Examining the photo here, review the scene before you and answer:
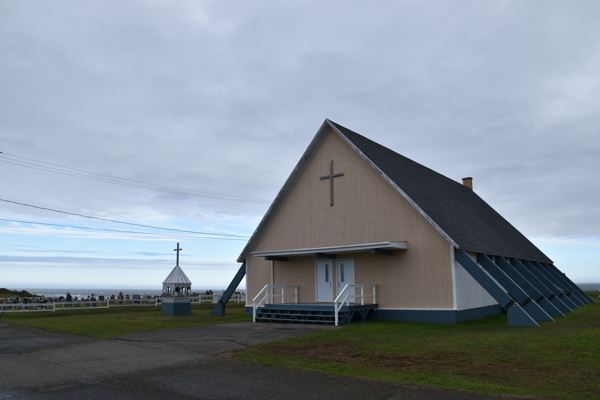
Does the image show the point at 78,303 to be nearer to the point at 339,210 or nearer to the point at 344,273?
the point at 344,273

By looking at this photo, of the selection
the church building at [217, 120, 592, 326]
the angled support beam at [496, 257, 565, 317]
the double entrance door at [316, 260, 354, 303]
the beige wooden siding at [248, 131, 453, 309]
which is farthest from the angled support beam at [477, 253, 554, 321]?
the double entrance door at [316, 260, 354, 303]

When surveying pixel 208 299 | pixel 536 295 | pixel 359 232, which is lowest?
→ pixel 208 299

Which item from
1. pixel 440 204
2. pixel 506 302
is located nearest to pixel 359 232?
pixel 440 204

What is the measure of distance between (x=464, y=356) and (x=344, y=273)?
A: 1090 cm

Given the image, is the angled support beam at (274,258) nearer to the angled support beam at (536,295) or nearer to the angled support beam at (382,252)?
the angled support beam at (382,252)

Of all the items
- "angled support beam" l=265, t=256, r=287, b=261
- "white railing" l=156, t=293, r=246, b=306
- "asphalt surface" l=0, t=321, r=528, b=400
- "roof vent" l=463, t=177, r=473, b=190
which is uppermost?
"roof vent" l=463, t=177, r=473, b=190

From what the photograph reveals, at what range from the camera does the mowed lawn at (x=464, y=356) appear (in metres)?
8.56

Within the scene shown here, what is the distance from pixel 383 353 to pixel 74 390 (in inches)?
277

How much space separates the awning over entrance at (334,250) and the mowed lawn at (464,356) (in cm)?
345

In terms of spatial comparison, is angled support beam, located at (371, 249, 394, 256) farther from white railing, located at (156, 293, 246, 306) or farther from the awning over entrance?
white railing, located at (156, 293, 246, 306)

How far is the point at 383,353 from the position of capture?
39.4ft

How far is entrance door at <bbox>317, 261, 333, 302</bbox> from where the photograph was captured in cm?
2233

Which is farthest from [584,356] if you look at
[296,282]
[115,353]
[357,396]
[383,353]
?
[296,282]

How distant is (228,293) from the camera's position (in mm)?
25266
